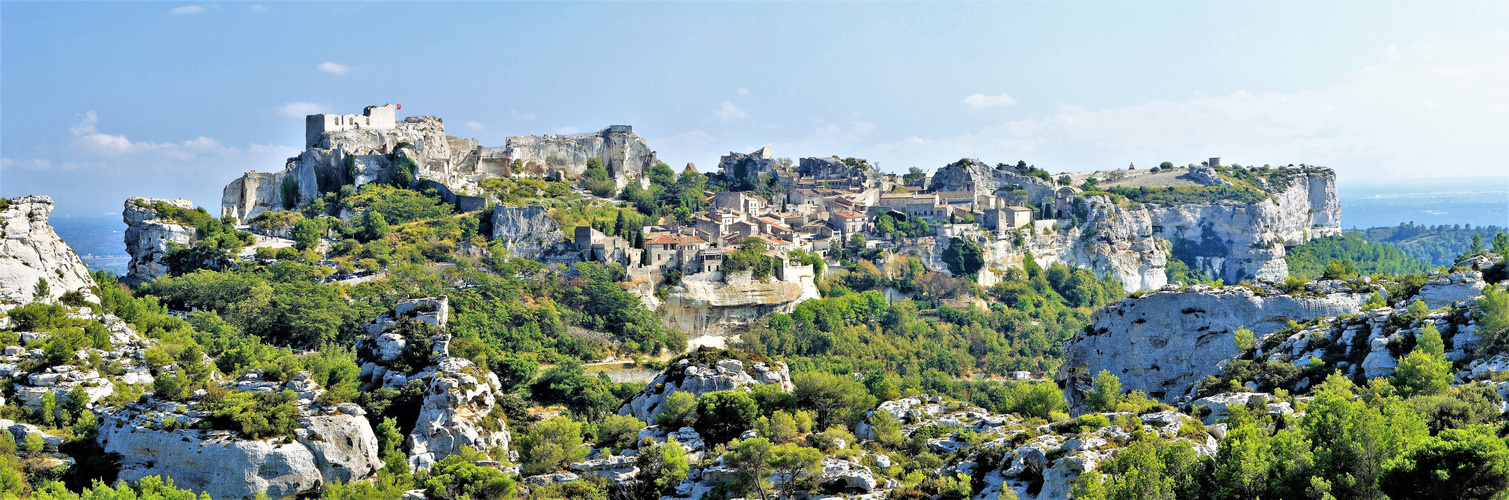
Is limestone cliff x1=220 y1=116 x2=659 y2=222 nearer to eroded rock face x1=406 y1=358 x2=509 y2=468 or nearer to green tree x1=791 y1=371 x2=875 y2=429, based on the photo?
eroded rock face x1=406 y1=358 x2=509 y2=468

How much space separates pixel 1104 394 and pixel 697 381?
11.8 m

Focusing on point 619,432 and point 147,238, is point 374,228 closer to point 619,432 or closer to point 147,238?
point 147,238

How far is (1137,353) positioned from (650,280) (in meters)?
29.5

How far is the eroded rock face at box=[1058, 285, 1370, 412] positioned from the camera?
3719 centimetres

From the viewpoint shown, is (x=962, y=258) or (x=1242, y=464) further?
(x=962, y=258)

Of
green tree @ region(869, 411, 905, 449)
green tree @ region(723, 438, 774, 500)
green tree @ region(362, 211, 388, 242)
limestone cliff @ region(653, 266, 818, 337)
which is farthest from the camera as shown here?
green tree @ region(362, 211, 388, 242)

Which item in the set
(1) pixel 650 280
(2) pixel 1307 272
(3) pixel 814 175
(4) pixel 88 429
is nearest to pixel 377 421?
(4) pixel 88 429

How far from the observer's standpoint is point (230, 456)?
3244 centimetres

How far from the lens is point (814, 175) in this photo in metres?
93.8

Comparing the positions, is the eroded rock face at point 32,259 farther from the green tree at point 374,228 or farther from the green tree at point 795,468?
the green tree at point 795,468

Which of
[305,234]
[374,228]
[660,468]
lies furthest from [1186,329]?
[305,234]

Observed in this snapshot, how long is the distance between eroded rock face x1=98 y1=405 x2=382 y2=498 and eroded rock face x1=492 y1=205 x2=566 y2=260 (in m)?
30.5

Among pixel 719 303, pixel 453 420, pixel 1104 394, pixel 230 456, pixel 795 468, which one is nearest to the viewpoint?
pixel 795 468

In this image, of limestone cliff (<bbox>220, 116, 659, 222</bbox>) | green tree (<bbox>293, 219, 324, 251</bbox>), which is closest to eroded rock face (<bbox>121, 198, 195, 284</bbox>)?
green tree (<bbox>293, 219, 324, 251</bbox>)
